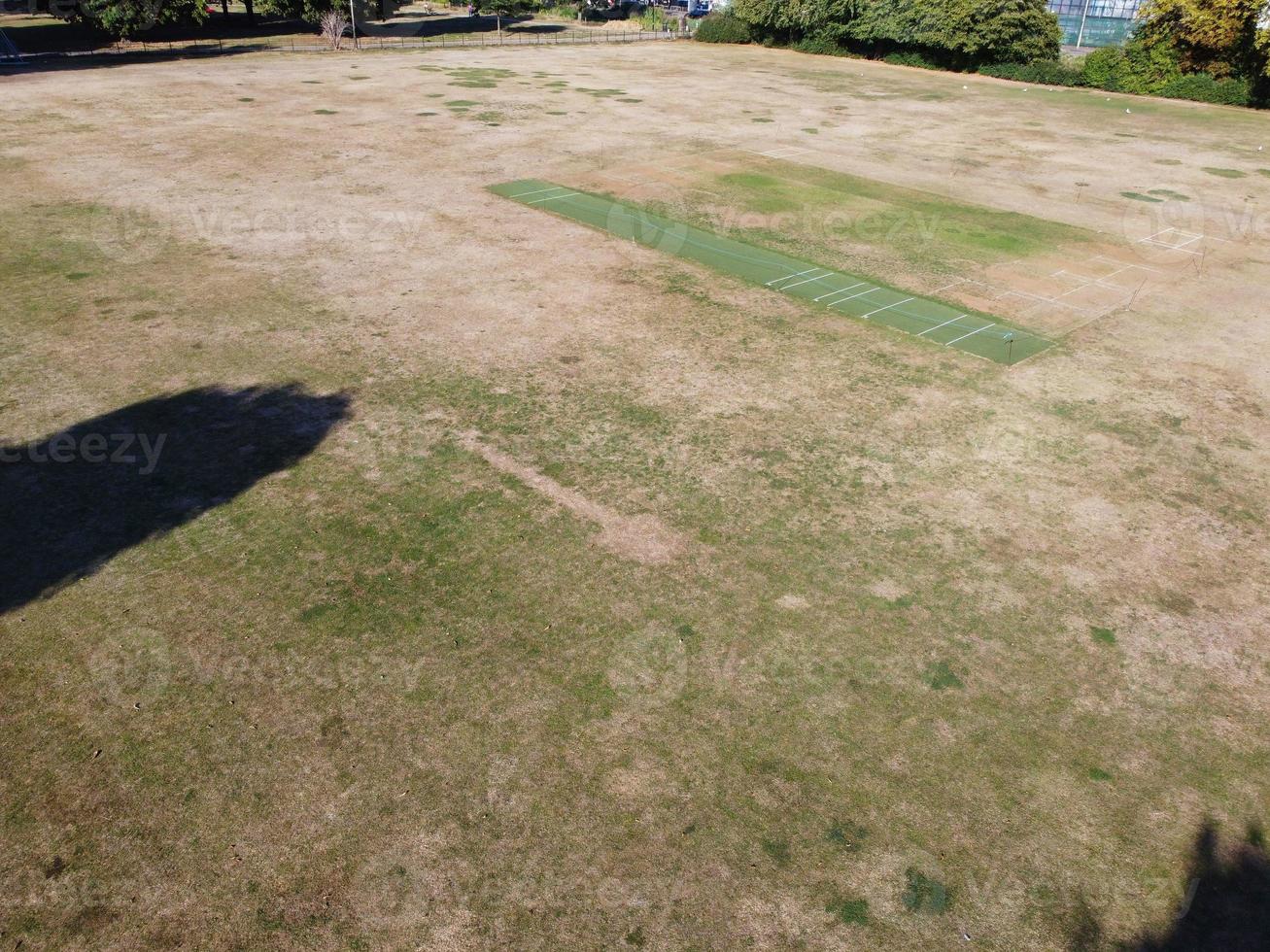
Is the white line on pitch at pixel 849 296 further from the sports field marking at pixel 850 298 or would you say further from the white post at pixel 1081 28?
the white post at pixel 1081 28

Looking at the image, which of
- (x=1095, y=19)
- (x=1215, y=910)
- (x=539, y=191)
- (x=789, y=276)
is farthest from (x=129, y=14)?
(x=1095, y=19)

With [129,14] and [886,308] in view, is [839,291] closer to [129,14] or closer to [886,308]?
[886,308]

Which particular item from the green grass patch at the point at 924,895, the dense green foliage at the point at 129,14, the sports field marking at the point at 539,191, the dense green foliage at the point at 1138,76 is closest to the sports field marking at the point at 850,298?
the sports field marking at the point at 539,191

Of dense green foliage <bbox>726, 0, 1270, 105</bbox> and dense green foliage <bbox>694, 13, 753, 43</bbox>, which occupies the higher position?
dense green foliage <bbox>694, 13, 753, 43</bbox>

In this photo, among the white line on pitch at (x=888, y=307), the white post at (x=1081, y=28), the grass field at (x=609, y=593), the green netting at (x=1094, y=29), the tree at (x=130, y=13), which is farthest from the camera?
the white post at (x=1081, y=28)

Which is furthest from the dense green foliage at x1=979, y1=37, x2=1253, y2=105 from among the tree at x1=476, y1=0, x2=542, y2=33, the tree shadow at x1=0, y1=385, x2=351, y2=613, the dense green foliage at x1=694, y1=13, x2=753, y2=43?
the tree shadow at x1=0, y1=385, x2=351, y2=613

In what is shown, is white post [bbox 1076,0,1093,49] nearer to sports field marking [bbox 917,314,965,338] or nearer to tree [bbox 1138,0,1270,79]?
tree [bbox 1138,0,1270,79]
